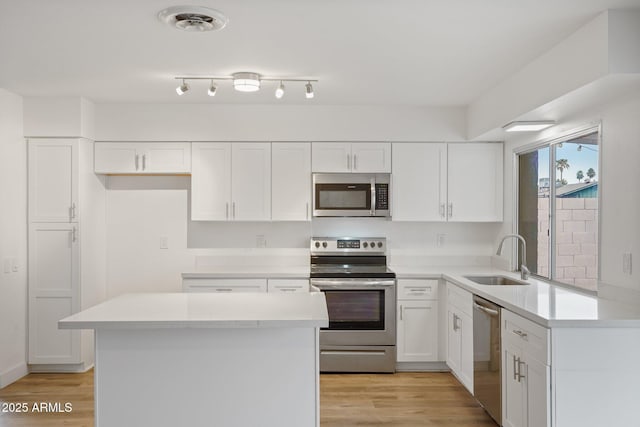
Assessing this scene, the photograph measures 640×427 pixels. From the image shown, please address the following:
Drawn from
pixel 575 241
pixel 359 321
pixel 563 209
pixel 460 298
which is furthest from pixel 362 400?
pixel 563 209

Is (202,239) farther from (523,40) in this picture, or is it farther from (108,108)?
(523,40)

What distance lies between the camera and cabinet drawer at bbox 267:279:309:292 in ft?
15.3

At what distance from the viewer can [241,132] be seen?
4.88 metres

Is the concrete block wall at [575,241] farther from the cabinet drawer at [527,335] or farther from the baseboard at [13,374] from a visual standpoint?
the baseboard at [13,374]

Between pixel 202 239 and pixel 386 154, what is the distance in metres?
1.94

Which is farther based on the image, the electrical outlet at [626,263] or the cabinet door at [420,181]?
the cabinet door at [420,181]

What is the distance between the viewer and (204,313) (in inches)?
106

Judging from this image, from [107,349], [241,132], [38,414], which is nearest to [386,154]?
[241,132]

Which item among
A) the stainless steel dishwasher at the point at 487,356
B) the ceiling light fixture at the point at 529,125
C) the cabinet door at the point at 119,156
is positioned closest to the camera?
the stainless steel dishwasher at the point at 487,356

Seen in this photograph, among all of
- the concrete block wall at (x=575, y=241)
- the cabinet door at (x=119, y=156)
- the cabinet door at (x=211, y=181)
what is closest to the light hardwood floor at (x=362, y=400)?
the concrete block wall at (x=575, y=241)

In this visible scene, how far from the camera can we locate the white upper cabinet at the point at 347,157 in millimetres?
4906

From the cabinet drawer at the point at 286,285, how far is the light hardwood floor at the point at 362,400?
774mm

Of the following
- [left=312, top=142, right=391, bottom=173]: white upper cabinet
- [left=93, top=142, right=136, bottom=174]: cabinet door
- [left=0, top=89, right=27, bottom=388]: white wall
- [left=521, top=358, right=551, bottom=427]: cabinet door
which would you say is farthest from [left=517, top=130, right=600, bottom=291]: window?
[left=0, top=89, right=27, bottom=388]: white wall

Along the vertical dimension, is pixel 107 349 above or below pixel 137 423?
above
